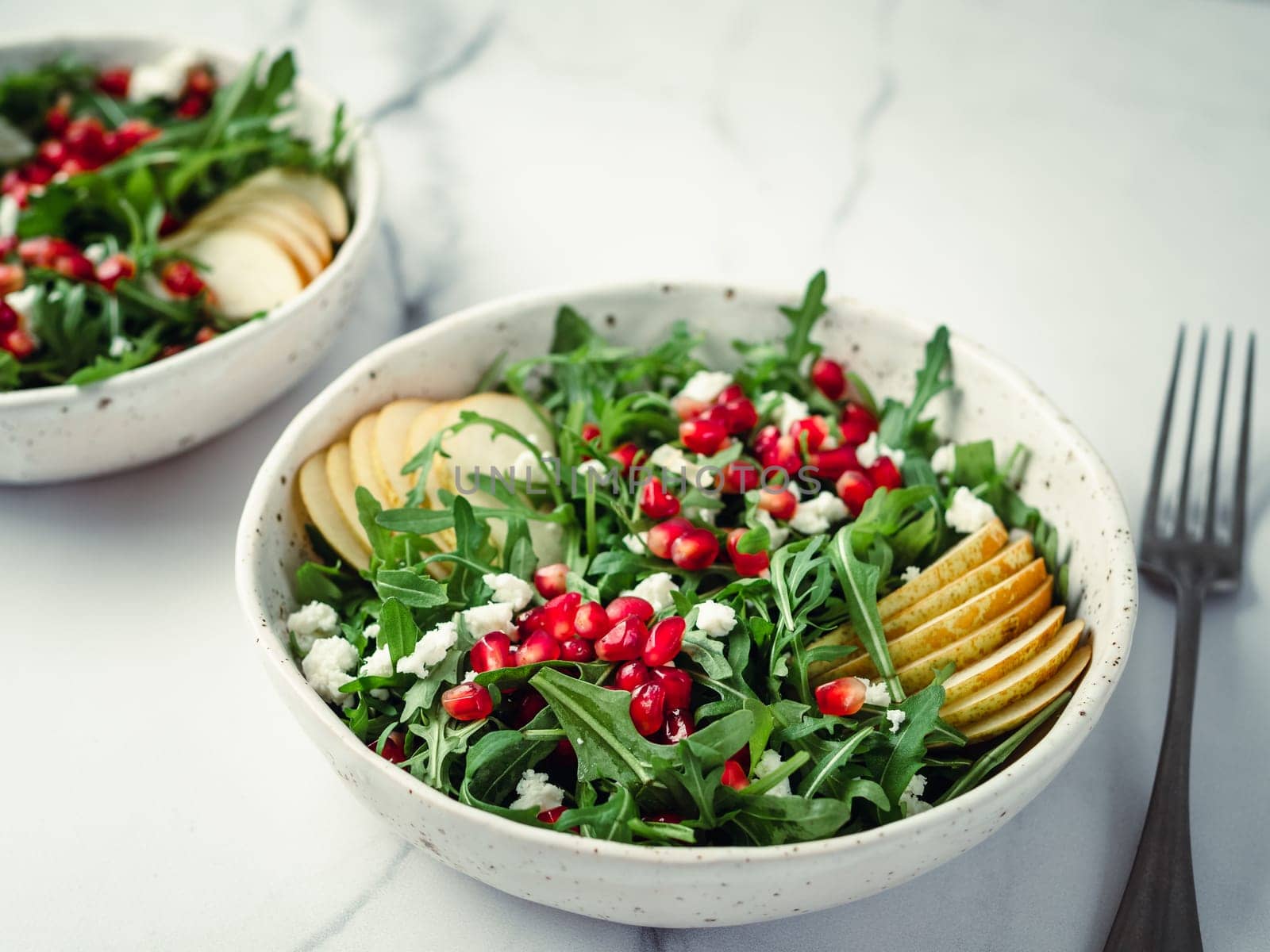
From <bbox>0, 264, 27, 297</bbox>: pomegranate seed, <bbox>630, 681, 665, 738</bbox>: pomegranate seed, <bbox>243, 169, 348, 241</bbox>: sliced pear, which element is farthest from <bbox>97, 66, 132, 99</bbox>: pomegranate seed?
<bbox>630, 681, 665, 738</bbox>: pomegranate seed

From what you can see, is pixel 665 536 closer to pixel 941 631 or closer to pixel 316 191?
pixel 941 631

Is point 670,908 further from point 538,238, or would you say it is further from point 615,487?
point 538,238

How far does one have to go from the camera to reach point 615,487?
186 centimetres

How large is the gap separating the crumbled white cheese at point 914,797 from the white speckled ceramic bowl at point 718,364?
3.1 inches

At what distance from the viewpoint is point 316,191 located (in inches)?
97.0

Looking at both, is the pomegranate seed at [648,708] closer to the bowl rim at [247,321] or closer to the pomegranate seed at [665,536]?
the pomegranate seed at [665,536]

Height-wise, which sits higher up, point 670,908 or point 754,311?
point 754,311

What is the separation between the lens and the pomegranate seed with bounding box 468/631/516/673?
1551mm

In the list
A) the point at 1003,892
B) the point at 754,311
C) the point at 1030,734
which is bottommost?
the point at 1003,892

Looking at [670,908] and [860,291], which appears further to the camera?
[860,291]

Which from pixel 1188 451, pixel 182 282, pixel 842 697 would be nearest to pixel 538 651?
pixel 842 697

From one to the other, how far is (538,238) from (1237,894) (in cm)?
196

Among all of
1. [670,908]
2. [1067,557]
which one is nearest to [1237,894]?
[1067,557]

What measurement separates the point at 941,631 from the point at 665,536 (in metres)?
0.42
